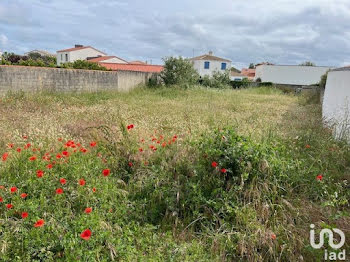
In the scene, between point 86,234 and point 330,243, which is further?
point 330,243

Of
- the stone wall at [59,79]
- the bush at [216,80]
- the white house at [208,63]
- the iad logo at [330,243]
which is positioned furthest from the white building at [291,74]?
the iad logo at [330,243]

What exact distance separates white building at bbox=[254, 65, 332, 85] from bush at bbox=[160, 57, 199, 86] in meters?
31.8

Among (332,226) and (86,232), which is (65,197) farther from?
(332,226)

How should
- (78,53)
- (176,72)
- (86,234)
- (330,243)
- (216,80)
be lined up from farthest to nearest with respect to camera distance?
1. (78,53)
2. (216,80)
3. (176,72)
4. (330,243)
5. (86,234)

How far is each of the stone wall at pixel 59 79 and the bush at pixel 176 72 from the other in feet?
10.7

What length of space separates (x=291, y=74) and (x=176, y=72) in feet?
112

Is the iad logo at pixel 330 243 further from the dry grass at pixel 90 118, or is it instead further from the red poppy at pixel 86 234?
the red poppy at pixel 86 234

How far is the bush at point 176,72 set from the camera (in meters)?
17.5

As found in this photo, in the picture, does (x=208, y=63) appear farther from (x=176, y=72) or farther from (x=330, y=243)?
(x=330, y=243)

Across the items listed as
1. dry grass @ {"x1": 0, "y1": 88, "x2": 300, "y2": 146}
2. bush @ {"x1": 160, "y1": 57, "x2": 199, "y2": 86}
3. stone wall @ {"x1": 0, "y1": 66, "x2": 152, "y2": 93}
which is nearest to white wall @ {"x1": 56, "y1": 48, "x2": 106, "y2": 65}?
bush @ {"x1": 160, "y1": 57, "x2": 199, "y2": 86}

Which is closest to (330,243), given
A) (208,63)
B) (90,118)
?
(90,118)

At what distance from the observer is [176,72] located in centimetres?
1764

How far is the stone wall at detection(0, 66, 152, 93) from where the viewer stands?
8.95 m

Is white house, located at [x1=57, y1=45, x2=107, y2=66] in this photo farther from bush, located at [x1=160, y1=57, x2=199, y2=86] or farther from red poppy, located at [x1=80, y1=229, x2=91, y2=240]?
red poppy, located at [x1=80, y1=229, x2=91, y2=240]
